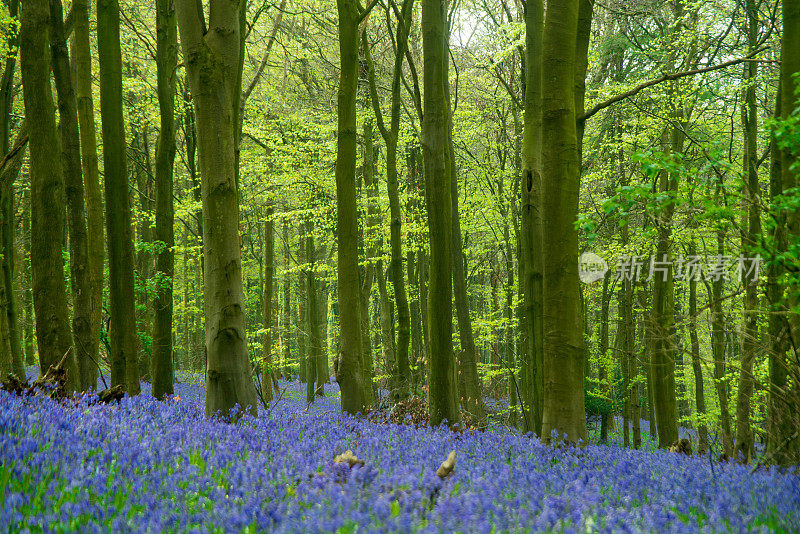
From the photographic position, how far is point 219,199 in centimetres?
559

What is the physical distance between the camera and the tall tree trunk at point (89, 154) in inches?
327

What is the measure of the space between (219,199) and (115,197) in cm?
328

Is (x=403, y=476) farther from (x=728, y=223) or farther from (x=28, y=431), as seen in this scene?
(x=728, y=223)

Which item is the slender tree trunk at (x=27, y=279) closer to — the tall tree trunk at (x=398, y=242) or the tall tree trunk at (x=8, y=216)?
the tall tree trunk at (x=8, y=216)

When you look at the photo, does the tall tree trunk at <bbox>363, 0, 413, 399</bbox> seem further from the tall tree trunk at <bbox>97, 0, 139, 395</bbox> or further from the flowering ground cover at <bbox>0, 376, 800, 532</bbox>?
the flowering ground cover at <bbox>0, 376, 800, 532</bbox>

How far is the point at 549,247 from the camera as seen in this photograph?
559 centimetres

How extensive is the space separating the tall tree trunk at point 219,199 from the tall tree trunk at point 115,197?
2.96 meters

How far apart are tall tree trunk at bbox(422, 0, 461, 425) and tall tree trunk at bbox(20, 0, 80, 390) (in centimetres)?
426

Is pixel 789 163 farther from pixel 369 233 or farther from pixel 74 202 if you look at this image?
pixel 369 233

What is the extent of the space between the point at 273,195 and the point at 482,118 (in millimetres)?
7979

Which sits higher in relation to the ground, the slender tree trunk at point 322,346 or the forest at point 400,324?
the forest at point 400,324

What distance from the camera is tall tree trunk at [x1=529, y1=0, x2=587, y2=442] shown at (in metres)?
5.38

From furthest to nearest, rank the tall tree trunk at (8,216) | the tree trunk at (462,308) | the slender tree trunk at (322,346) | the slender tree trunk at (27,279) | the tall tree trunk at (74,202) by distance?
the slender tree trunk at (322,346) → the slender tree trunk at (27,279) → the tall tree trunk at (8,216) → the tree trunk at (462,308) → the tall tree trunk at (74,202)

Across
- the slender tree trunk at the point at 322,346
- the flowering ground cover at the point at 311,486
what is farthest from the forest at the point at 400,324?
the slender tree trunk at the point at 322,346
